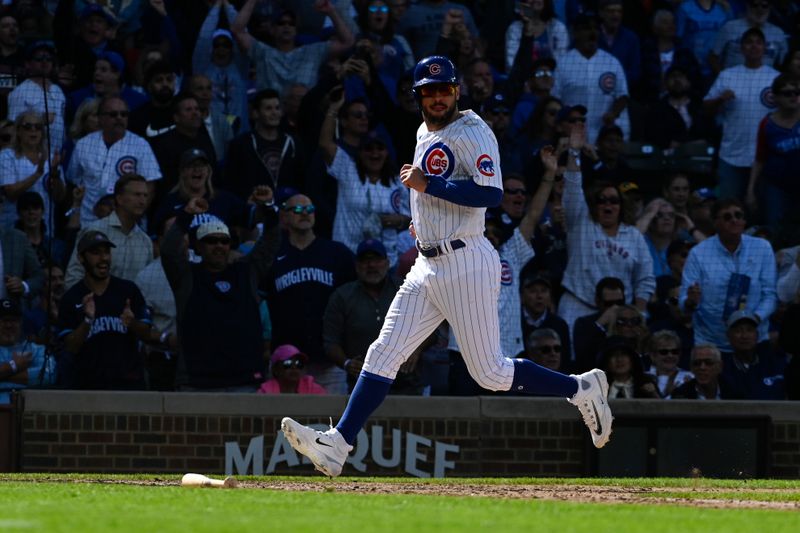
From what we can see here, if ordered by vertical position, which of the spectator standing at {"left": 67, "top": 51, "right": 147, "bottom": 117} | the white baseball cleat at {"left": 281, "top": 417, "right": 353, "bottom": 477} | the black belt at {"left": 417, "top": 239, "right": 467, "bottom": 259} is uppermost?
the spectator standing at {"left": 67, "top": 51, "right": 147, "bottom": 117}

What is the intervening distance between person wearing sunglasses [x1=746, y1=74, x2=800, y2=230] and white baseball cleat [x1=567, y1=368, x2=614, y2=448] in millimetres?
6033

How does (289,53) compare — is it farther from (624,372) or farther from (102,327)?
(624,372)

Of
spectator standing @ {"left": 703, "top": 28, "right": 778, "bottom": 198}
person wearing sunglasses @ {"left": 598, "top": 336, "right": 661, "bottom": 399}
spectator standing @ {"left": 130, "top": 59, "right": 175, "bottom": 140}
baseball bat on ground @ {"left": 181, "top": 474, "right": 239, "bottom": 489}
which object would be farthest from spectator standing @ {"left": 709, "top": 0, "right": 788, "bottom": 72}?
baseball bat on ground @ {"left": 181, "top": 474, "right": 239, "bottom": 489}

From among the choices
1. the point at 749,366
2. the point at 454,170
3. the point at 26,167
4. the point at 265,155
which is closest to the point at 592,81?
the point at 265,155

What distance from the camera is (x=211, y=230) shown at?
36.1 ft

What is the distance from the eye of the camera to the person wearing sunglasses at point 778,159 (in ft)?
44.3

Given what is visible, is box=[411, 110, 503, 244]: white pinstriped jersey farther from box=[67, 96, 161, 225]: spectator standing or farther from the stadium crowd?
box=[67, 96, 161, 225]: spectator standing

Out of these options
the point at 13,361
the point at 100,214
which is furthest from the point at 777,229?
the point at 13,361

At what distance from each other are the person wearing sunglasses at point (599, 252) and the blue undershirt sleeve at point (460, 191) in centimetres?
505

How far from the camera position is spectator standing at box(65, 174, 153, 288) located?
11516 mm

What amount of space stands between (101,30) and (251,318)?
398 cm

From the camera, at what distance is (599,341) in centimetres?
1155

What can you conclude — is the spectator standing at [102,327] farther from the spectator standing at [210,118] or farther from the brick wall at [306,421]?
the spectator standing at [210,118]

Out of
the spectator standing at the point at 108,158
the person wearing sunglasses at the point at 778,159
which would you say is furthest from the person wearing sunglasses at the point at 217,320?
the person wearing sunglasses at the point at 778,159
